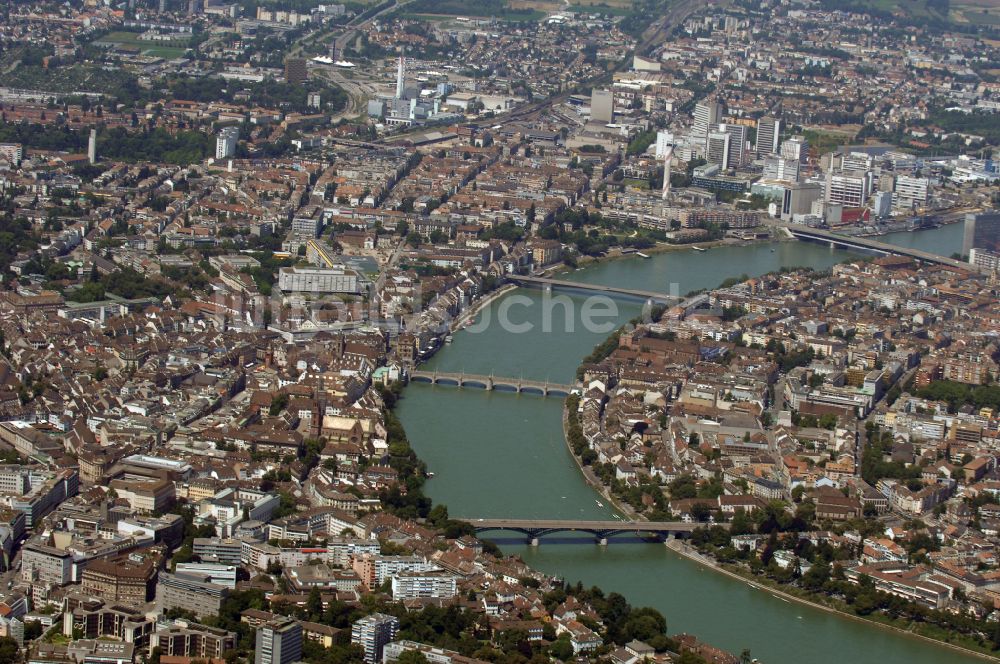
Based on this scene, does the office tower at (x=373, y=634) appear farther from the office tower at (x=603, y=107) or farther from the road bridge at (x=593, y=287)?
the office tower at (x=603, y=107)

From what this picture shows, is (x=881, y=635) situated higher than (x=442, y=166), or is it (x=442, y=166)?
(x=442, y=166)

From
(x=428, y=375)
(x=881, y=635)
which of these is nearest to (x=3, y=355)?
(x=428, y=375)

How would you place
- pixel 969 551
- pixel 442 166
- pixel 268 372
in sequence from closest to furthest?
1. pixel 969 551
2. pixel 268 372
3. pixel 442 166

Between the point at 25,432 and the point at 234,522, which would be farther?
the point at 25,432

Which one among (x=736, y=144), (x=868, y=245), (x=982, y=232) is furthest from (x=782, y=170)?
(x=982, y=232)

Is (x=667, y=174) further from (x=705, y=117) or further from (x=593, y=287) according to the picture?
(x=593, y=287)

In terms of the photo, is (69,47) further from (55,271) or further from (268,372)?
(268,372)
